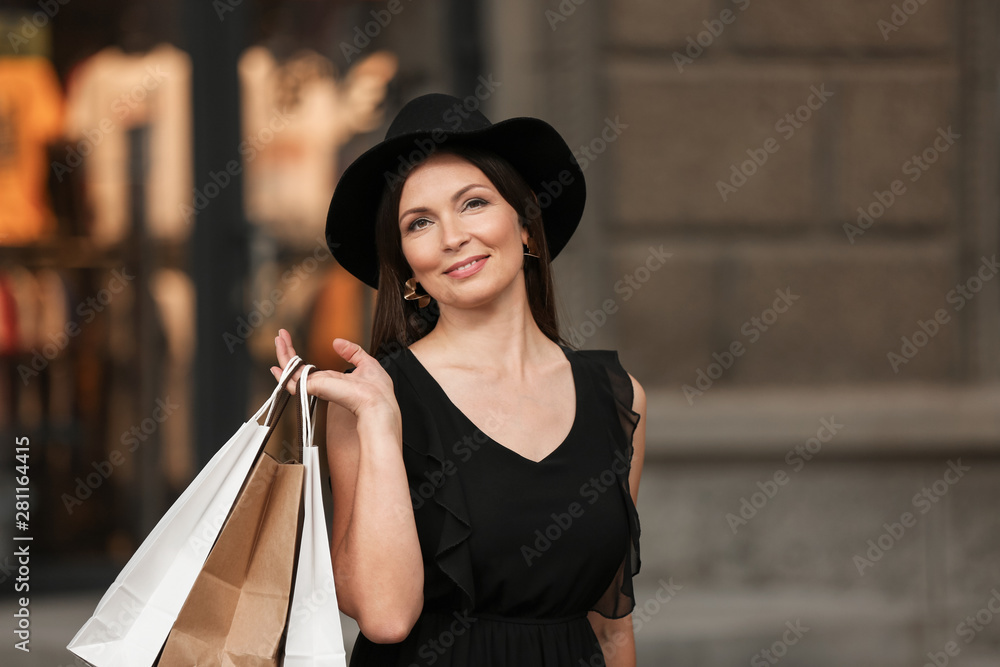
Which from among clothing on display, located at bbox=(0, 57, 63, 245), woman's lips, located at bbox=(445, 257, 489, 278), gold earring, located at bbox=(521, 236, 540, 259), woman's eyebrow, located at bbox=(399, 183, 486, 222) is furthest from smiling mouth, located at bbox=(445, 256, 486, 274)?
clothing on display, located at bbox=(0, 57, 63, 245)

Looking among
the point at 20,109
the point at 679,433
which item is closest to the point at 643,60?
the point at 679,433

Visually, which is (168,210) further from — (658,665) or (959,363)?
(959,363)

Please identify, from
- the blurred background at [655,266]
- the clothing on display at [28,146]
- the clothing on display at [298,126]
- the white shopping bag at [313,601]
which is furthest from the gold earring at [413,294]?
the clothing on display at [28,146]

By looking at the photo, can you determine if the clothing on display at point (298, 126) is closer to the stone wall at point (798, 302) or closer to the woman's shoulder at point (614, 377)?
the stone wall at point (798, 302)

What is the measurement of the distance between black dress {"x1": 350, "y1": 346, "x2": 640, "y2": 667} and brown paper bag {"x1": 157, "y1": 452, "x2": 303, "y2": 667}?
1.00 ft

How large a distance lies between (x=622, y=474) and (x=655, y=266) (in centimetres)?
219

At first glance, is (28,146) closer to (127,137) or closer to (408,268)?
(127,137)

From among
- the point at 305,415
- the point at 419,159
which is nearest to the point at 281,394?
the point at 305,415

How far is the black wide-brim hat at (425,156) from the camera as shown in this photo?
188 cm

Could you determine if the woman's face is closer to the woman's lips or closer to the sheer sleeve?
the woman's lips

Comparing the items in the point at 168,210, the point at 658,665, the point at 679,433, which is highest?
the point at 168,210

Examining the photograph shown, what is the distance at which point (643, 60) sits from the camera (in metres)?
4.03

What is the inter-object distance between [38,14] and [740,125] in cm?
327

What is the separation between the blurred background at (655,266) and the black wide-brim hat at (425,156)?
1.83 m
